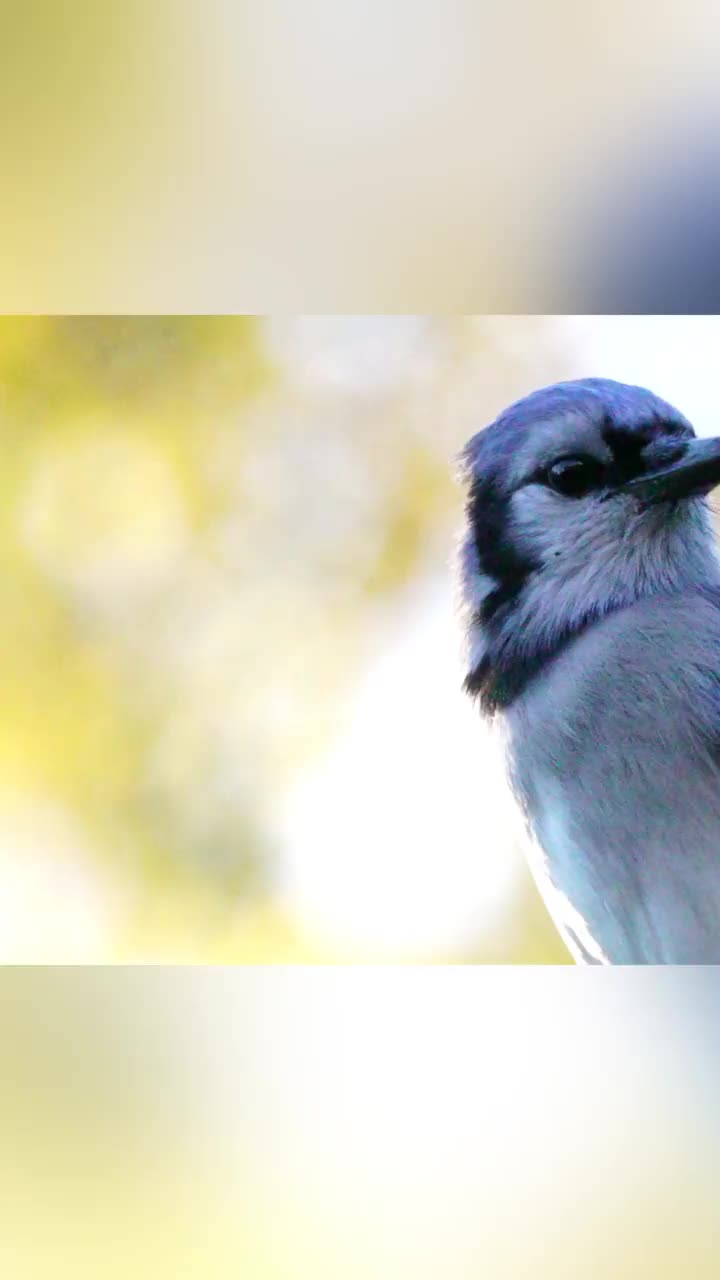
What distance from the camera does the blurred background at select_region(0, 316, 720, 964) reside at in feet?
4.56

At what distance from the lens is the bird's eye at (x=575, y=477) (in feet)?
4.59

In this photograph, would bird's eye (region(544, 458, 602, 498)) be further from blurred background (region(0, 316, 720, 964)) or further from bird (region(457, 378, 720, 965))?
blurred background (region(0, 316, 720, 964))

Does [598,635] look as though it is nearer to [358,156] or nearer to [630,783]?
[630,783]

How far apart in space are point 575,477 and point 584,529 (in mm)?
61

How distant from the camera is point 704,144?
4.81 feet

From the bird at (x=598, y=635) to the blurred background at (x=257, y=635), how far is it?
35 millimetres

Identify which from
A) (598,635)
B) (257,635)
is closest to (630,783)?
(598,635)

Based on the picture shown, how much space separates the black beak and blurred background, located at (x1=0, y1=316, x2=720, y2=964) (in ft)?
0.12

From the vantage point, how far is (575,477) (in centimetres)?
140

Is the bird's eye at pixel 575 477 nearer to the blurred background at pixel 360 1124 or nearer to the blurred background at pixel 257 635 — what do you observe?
the blurred background at pixel 257 635

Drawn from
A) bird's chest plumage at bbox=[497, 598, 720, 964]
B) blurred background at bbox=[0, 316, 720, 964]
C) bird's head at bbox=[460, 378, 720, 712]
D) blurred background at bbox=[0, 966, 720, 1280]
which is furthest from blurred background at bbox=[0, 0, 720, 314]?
blurred background at bbox=[0, 966, 720, 1280]

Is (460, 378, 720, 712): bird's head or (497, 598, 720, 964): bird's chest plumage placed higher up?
(460, 378, 720, 712): bird's head

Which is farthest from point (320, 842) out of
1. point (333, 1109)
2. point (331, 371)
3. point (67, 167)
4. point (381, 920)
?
point (67, 167)

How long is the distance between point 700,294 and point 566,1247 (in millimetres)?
1079
